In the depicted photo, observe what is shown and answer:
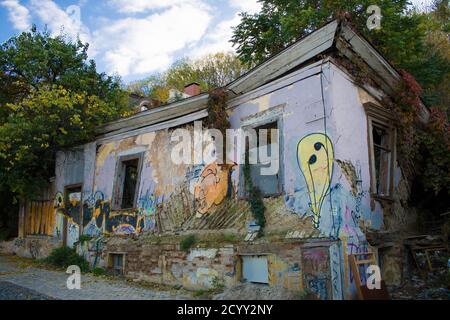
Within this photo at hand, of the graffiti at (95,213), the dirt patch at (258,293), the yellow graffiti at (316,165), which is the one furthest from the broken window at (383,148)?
the graffiti at (95,213)

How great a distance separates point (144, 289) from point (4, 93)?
32.4ft

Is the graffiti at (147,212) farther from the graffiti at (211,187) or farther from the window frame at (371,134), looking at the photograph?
the window frame at (371,134)

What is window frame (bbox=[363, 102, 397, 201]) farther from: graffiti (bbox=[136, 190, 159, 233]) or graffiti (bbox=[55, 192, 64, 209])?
graffiti (bbox=[55, 192, 64, 209])

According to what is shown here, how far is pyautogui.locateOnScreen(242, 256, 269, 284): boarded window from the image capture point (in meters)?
7.24

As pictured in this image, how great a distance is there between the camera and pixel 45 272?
1069cm

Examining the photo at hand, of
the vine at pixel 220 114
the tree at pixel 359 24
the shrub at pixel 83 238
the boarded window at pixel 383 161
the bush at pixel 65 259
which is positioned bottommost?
the bush at pixel 65 259

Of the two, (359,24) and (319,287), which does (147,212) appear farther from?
(359,24)

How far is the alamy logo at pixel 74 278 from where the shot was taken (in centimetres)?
867

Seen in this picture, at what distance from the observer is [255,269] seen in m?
7.41

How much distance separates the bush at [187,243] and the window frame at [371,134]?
3945 mm

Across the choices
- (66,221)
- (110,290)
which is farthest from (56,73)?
(110,290)

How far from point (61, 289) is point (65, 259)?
3.38 meters

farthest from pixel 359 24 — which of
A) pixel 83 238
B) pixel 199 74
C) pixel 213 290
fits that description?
pixel 199 74

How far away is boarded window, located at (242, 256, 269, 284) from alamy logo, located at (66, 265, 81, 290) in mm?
3844
